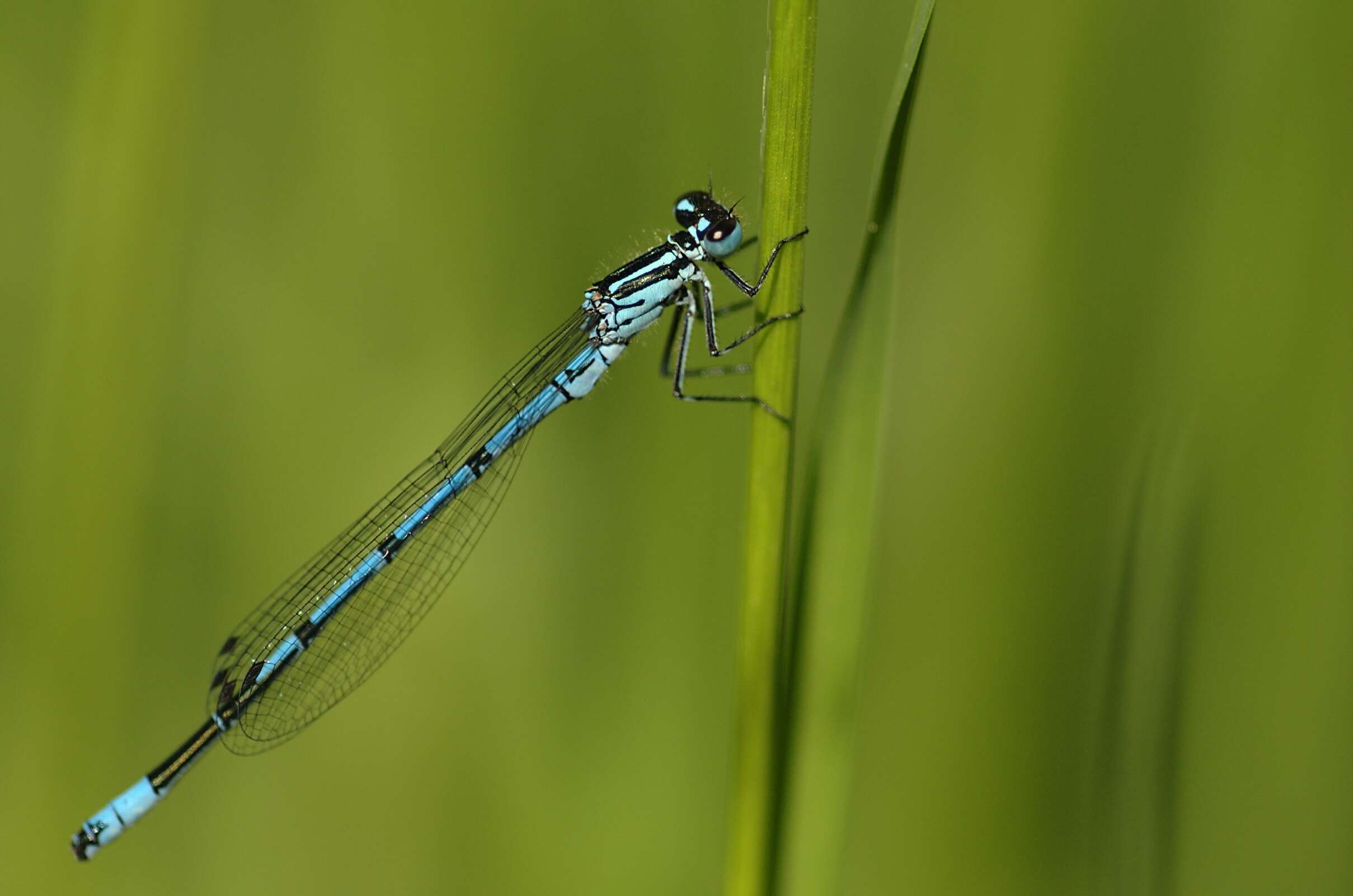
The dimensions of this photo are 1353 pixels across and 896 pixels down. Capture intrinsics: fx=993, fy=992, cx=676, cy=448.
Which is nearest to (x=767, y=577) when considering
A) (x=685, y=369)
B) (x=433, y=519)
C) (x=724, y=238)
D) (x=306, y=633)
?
(x=685, y=369)

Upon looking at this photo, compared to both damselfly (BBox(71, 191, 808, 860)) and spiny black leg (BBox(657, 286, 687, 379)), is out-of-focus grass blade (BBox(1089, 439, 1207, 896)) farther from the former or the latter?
spiny black leg (BBox(657, 286, 687, 379))

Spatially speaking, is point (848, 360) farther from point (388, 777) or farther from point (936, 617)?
point (388, 777)

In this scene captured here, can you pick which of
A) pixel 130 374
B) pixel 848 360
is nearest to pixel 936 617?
pixel 848 360

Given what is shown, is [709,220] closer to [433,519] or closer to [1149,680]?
[433,519]

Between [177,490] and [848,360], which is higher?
[848,360]

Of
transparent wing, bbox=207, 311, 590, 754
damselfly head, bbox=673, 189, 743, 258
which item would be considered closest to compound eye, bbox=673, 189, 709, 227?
damselfly head, bbox=673, 189, 743, 258
